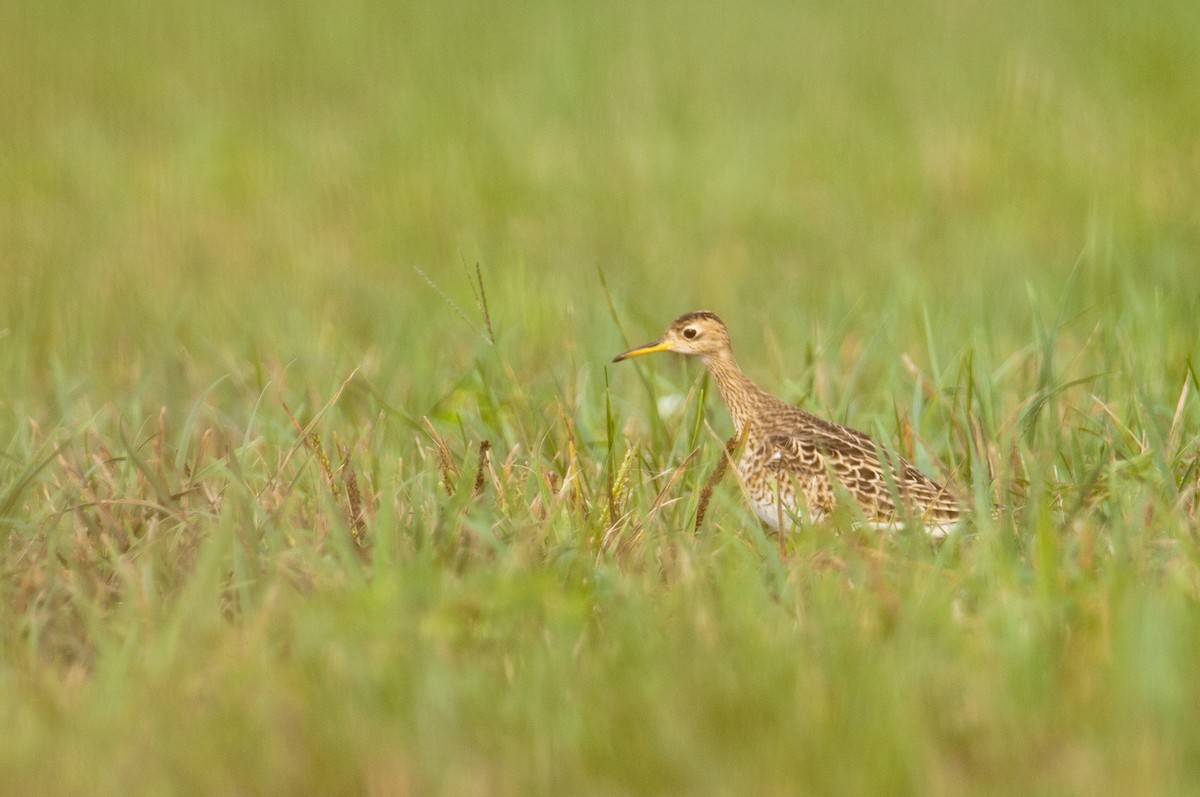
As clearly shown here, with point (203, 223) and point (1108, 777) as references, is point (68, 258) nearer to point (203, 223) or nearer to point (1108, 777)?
point (203, 223)

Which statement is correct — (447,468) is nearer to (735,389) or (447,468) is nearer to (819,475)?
(819,475)

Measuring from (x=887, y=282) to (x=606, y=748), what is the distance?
16.6 ft

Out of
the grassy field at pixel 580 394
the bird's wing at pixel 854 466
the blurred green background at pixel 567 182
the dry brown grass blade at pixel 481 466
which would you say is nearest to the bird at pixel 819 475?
the bird's wing at pixel 854 466

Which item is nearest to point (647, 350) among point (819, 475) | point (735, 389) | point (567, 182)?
point (735, 389)

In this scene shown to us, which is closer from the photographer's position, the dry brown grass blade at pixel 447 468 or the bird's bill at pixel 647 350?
the dry brown grass blade at pixel 447 468

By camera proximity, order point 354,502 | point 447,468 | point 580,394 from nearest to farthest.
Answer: point 354,502
point 447,468
point 580,394

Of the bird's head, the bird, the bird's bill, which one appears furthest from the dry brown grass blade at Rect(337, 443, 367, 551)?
the bird's head

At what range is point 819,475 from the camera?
4.78m

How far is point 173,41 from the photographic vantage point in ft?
41.2

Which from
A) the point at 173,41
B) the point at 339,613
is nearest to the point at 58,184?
the point at 173,41

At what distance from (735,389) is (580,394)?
0.61 meters

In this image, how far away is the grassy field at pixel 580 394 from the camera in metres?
2.86

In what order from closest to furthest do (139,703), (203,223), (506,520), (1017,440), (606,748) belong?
(606,748) < (139,703) < (506,520) < (1017,440) < (203,223)

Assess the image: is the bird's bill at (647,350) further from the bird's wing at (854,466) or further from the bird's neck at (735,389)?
the bird's wing at (854,466)
